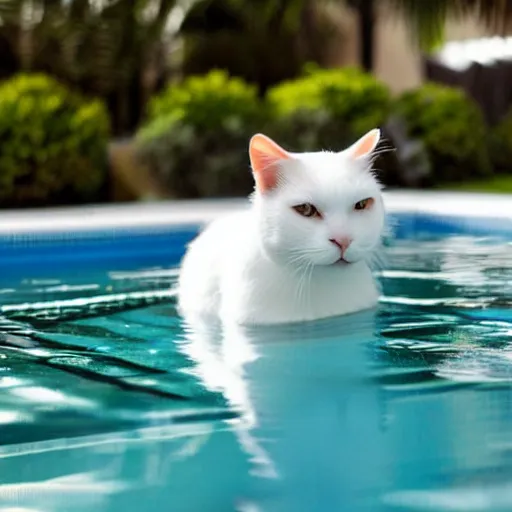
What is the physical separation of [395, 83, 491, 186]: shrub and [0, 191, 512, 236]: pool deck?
2.66 meters

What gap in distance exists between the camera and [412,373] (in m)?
3.29

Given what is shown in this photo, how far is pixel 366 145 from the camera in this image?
3.84 m

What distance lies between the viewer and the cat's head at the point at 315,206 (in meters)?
3.50

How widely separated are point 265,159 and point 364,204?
1.38 feet

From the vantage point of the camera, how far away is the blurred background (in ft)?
37.4

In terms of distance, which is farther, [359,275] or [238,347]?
[359,275]

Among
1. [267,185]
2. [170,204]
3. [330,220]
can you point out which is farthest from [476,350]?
[170,204]

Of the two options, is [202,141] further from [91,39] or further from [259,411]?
[259,411]

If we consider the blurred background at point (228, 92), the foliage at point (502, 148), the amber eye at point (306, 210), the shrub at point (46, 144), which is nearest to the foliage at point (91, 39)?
the blurred background at point (228, 92)

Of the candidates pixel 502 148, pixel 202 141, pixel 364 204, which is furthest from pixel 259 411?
pixel 502 148

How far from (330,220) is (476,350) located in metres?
0.77

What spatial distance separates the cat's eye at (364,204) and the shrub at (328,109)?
8356 millimetres

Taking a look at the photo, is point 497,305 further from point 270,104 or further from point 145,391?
point 270,104

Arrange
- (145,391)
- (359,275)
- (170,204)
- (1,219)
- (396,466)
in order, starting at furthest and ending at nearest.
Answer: (170,204) < (1,219) < (359,275) < (145,391) < (396,466)
